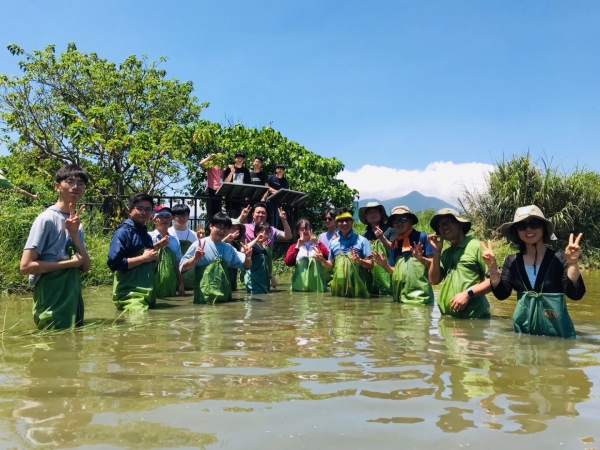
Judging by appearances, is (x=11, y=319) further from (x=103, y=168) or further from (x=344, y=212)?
(x=103, y=168)

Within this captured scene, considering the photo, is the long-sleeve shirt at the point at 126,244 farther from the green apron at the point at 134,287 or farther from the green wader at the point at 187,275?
the green wader at the point at 187,275

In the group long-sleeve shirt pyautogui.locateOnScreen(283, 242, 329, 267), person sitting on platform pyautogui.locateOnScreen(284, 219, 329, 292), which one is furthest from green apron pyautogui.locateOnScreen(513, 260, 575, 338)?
long-sleeve shirt pyautogui.locateOnScreen(283, 242, 329, 267)

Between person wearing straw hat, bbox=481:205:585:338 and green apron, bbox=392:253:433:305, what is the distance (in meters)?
1.98

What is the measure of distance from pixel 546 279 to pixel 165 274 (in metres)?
4.66

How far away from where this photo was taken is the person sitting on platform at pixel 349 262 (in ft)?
24.7

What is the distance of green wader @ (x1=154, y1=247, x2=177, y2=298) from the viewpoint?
289 inches

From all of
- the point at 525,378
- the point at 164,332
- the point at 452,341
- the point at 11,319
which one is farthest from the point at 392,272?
the point at 11,319

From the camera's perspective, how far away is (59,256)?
4566mm

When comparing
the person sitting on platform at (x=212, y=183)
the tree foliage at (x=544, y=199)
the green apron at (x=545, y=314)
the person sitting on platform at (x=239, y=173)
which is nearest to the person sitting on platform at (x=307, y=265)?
the person sitting on platform at (x=239, y=173)

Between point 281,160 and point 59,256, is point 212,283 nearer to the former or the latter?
point 59,256

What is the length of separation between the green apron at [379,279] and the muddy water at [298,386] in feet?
7.42

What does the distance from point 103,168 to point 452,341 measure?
46.6ft

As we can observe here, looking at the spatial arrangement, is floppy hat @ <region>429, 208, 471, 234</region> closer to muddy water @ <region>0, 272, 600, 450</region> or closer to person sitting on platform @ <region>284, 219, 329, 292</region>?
muddy water @ <region>0, 272, 600, 450</region>

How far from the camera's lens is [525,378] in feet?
11.0
